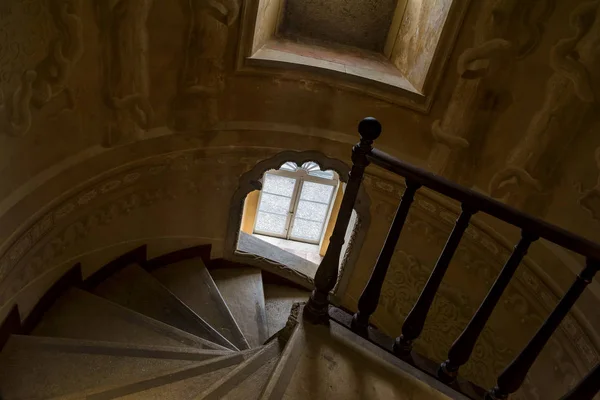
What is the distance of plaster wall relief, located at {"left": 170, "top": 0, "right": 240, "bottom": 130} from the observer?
7.46 feet

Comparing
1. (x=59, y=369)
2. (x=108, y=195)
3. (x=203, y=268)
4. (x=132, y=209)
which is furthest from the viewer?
(x=203, y=268)

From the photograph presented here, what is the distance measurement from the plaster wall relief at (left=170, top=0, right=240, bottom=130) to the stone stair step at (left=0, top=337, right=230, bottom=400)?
1374 mm

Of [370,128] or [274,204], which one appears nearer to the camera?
[370,128]

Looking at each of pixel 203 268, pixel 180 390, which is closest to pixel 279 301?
pixel 203 268

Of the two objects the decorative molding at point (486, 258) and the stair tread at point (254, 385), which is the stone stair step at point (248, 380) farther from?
the decorative molding at point (486, 258)

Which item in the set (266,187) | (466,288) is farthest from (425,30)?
(266,187)

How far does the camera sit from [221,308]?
2.98 meters

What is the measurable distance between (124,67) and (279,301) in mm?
2096

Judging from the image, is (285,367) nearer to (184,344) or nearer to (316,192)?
(184,344)

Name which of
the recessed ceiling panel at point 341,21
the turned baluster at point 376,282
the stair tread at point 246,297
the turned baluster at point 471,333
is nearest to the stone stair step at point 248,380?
the turned baluster at point 376,282

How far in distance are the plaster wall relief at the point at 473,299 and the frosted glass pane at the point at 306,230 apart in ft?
5.76

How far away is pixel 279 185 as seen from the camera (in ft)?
16.2

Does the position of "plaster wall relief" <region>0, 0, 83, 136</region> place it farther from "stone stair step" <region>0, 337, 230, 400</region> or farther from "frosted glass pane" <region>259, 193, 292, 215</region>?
"frosted glass pane" <region>259, 193, 292, 215</region>

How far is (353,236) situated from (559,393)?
1.57m
